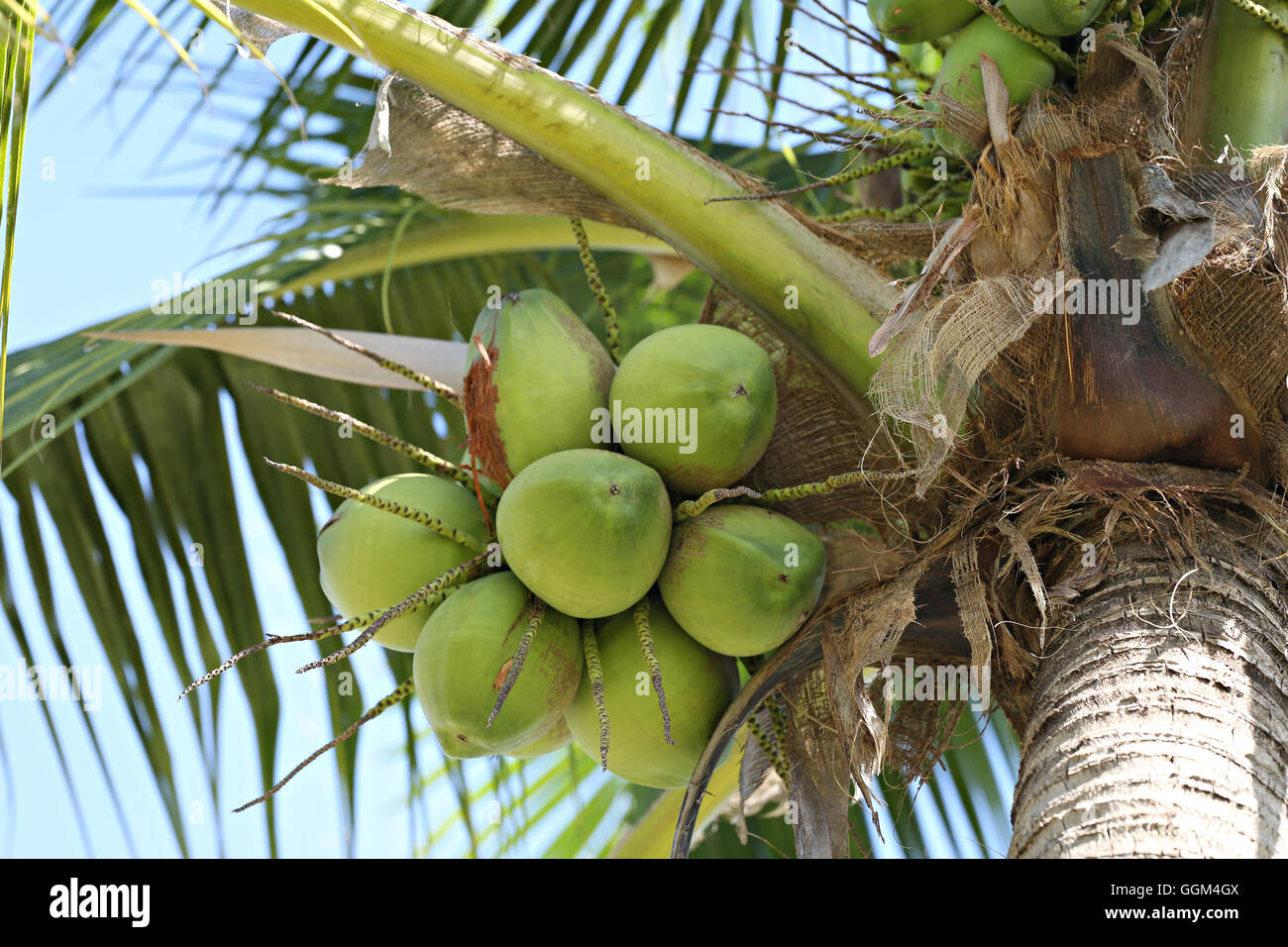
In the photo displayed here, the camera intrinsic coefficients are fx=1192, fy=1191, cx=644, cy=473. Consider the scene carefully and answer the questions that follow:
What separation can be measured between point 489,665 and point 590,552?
0.21 meters

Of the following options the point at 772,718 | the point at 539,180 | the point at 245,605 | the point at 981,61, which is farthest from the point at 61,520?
the point at 981,61

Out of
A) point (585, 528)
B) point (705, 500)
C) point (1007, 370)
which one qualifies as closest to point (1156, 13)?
point (1007, 370)

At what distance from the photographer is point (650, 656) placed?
1.57 metres

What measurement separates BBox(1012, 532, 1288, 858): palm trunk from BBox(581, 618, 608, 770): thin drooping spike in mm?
505

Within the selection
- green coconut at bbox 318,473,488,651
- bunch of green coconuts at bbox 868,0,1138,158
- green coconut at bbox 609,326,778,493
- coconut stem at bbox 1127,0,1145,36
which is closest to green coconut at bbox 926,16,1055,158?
bunch of green coconuts at bbox 868,0,1138,158

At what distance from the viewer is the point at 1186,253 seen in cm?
137

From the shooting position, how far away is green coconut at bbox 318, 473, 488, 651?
170 centimetres

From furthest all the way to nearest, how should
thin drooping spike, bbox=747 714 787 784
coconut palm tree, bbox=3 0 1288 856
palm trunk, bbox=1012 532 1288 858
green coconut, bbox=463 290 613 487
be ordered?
thin drooping spike, bbox=747 714 787 784, green coconut, bbox=463 290 613 487, coconut palm tree, bbox=3 0 1288 856, palm trunk, bbox=1012 532 1288 858

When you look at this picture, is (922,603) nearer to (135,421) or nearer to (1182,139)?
(1182,139)

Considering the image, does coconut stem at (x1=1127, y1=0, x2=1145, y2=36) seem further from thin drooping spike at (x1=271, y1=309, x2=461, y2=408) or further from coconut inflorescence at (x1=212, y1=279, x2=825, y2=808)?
thin drooping spike at (x1=271, y1=309, x2=461, y2=408)

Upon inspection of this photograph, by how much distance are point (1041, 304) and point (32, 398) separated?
2042 millimetres

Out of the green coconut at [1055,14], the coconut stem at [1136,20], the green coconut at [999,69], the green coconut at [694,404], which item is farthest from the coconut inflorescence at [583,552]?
the coconut stem at [1136,20]
